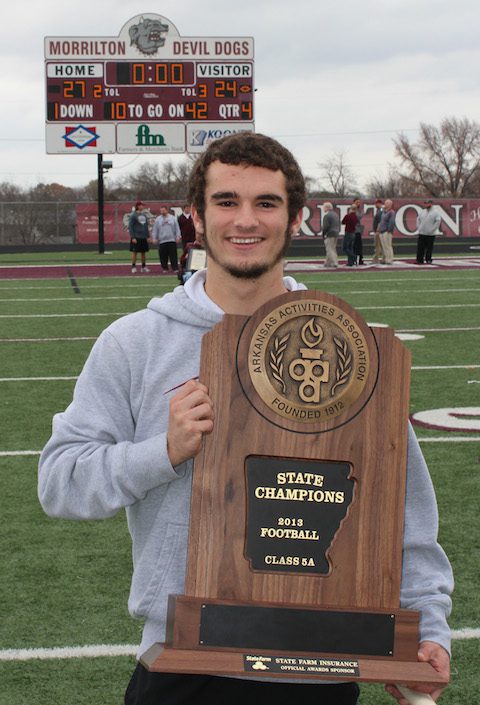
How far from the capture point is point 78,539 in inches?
221

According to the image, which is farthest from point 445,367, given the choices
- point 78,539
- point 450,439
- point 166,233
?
point 166,233

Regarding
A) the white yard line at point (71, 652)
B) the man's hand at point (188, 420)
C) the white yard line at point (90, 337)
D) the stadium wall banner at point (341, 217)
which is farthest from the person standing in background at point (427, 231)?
the man's hand at point (188, 420)

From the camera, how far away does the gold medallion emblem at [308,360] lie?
1999 millimetres

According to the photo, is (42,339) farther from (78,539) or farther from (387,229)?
(387,229)

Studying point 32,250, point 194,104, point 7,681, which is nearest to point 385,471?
point 7,681

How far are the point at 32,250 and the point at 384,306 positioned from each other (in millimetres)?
27300

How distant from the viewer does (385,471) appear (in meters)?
2.04

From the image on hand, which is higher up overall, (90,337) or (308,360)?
(308,360)

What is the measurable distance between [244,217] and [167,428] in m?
0.42

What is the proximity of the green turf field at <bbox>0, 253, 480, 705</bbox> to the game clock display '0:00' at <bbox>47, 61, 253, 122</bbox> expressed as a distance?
15618 mm

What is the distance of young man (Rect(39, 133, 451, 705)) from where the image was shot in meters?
2.13

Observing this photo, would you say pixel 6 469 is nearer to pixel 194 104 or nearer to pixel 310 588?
pixel 310 588

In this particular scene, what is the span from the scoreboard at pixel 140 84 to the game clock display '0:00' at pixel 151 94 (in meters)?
0.02

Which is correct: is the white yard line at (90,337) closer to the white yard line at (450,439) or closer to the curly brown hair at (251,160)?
the white yard line at (450,439)
